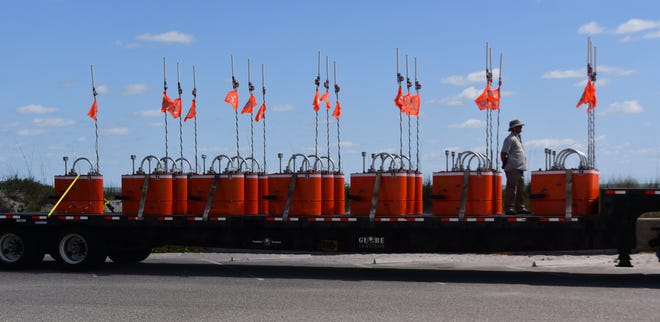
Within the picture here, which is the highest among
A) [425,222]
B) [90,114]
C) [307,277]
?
[90,114]

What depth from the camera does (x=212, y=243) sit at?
16609mm

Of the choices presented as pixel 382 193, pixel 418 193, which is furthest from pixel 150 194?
pixel 418 193

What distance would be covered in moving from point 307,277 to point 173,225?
10.2 ft

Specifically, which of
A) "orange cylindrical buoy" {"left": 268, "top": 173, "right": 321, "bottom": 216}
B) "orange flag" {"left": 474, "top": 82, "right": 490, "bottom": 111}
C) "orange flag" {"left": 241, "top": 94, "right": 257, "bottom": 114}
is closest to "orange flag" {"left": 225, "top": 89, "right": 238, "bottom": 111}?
"orange flag" {"left": 241, "top": 94, "right": 257, "bottom": 114}

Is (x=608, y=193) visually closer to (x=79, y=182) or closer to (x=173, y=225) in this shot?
(x=173, y=225)

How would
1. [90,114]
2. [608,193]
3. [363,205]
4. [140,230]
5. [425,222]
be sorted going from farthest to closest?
[90,114]
[140,230]
[363,205]
[425,222]
[608,193]

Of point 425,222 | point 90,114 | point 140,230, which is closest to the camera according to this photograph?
point 425,222

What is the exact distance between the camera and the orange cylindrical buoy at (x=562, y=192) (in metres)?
14.5

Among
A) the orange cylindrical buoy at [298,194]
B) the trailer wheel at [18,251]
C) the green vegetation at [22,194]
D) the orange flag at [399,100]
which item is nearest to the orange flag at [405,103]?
the orange flag at [399,100]

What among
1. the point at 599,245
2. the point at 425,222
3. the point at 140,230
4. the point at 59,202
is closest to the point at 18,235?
the point at 59,202

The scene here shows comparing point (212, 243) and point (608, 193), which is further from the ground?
point (608, 193)

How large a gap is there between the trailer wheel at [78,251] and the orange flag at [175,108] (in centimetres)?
350

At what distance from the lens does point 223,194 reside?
16.8 metres

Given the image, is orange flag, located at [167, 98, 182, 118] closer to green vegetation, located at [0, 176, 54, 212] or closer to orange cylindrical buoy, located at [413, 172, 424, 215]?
orange cylindrical buoy, located at [413, 172, 424, 215]
